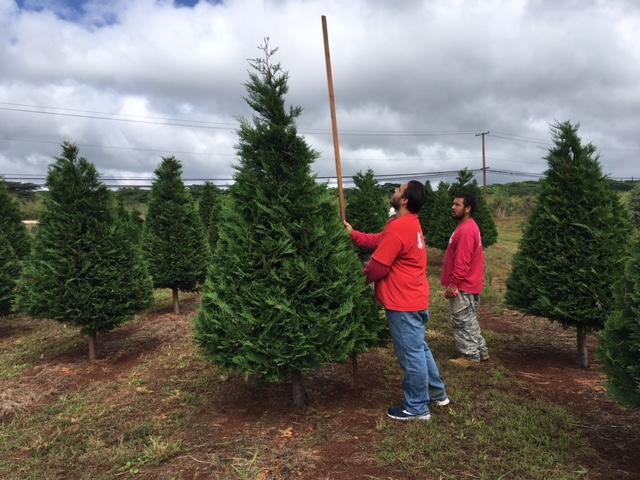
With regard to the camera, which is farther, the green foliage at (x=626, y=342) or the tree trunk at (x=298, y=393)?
the tree trunk at (x=298, y=393)

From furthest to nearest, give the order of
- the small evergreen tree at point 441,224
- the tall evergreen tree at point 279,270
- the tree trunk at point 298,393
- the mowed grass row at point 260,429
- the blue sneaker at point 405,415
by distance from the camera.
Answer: the small evergreen tree at point 441,224, the tree trunk at point 298,393, the blue sneaker at point 405,415, the tall evergreen tree at point 279,270, the mowed grass row at point 260,429

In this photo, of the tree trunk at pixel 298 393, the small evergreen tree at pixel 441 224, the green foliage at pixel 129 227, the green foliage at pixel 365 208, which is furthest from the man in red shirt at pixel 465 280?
the small evergreen tree at pixel 441 224

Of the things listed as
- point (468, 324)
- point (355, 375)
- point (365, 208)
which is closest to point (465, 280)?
point (468, 324)

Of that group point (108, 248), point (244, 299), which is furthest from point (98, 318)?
point (244, 299)

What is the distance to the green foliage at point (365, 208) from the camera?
13320mm

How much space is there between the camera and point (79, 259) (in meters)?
6.69

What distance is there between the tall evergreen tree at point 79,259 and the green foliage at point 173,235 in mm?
3001

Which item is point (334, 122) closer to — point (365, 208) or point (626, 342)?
point (626, 342)

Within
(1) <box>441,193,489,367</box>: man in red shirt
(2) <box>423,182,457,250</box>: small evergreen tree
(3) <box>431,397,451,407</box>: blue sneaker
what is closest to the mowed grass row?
(3) <box>431,397,451,407</box>: blue sneaker

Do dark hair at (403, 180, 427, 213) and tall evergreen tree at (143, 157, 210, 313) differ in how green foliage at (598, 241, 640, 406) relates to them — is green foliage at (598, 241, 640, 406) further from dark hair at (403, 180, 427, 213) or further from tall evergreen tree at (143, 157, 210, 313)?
tall evergreen tree at (143, 157, 210, 313)

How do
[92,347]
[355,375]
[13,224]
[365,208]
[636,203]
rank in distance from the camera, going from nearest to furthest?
[355,375] < [92,347] < [13,224] < [365,208] < [636,203]

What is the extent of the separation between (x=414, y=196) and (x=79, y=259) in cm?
517

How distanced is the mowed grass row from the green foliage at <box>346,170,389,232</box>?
687 cm

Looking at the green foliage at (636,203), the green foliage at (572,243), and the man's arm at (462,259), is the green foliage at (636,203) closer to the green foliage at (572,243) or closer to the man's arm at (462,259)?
the green foliage at (572,243)
